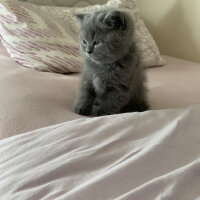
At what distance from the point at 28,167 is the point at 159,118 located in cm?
46

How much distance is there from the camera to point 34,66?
4.70 ft

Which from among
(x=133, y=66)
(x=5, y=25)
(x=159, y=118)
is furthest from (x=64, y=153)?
(x=5, y=25)

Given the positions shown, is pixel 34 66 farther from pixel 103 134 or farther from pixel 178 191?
pixel 178 191

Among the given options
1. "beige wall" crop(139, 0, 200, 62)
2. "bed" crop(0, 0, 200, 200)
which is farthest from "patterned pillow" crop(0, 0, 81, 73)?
"beige wall" crop(139, 0, 200, 62)

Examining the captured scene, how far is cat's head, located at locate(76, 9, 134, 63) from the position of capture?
1046 mm

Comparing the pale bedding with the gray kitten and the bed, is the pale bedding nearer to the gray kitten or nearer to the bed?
the bed

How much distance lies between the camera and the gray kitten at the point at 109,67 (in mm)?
1057

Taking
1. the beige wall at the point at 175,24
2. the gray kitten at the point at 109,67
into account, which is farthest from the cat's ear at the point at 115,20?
the beige wall at the point at 175,24

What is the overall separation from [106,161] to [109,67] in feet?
1.59

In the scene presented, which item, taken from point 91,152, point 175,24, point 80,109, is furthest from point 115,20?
point 175,24

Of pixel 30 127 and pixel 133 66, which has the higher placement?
pixel 133 66

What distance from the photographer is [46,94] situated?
45.7 inches

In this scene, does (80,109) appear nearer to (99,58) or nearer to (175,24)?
(99,58)

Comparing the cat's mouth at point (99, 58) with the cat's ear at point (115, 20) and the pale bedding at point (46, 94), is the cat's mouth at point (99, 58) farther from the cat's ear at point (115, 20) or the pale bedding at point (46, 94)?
the pale bedding at point (46, 94)
